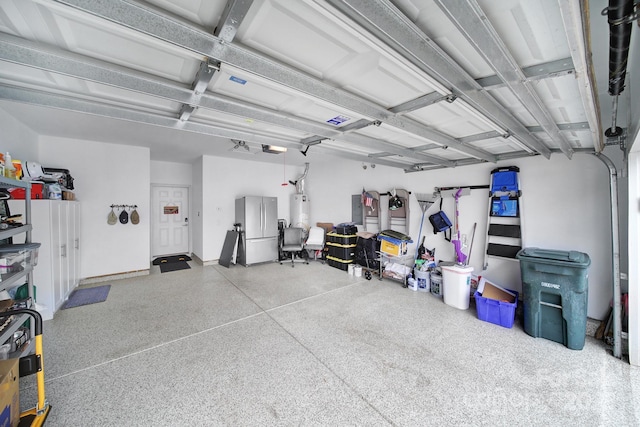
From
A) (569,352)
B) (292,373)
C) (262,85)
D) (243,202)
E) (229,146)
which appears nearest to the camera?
(262,85)

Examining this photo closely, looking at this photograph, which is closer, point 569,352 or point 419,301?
point 569,352

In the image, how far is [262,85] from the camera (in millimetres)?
1661

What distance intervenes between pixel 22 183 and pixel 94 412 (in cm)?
188

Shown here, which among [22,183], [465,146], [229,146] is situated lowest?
[22,183]

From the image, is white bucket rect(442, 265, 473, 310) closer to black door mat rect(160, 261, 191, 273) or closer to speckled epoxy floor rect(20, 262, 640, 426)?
speckled epoxy floor rect(20, 262, 640, 426)

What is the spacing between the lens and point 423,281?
4270mm

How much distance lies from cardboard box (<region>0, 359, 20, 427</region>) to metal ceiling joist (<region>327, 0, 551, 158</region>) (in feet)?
8.48

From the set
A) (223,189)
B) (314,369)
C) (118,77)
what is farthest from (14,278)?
(223,189)

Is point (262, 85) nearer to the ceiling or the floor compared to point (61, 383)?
nearer to the ceiling

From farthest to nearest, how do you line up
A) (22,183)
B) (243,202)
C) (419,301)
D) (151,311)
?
1. (243,202)
2. (419,301)
3. (151,311)
4. (22,183)

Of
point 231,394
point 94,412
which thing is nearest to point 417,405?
point 231,394

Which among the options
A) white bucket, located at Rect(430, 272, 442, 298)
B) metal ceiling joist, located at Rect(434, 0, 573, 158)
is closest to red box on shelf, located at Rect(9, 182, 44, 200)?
metal ceiling joist, located at Rect(434, 0, 573, 158)

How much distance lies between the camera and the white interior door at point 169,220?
655cm

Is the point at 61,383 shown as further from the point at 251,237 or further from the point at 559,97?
the point at 559,97
